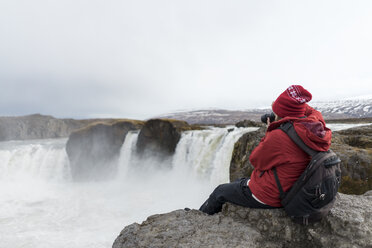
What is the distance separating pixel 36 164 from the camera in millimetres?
28094

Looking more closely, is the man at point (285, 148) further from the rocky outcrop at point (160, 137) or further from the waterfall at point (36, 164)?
the waterfall at point (36, 164)

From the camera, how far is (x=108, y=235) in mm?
11562

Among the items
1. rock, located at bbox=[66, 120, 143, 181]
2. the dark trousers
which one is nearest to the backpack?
the dark trousers

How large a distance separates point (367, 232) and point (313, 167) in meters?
1.24

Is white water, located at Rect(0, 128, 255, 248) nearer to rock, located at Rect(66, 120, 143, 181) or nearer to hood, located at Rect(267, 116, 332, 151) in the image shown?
rock, located at Rect(66, 120, 143, 181)

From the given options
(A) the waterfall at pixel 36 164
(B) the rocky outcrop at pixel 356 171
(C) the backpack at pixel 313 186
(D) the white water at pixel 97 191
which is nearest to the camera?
(C) the backpack at pixel 313 186

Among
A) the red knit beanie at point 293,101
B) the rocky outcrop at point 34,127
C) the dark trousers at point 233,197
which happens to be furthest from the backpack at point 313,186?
the rocky outcrop at point 34,127

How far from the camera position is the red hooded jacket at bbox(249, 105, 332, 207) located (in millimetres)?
2486

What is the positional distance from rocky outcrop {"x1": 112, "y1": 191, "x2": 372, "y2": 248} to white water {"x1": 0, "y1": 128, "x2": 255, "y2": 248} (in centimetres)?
924

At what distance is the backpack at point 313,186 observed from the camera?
2453 mm

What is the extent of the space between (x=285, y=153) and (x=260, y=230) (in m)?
1.31

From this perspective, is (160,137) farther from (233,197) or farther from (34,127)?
(34,127)

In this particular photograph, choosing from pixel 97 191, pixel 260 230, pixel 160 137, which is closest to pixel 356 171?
pixel 260 230

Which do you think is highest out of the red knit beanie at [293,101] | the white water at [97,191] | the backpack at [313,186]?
the red knit beanie at [293,101]
